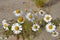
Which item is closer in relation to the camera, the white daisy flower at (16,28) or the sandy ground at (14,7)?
the white daisy flower at (16,28)

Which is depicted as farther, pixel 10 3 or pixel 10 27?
pixel 10 3

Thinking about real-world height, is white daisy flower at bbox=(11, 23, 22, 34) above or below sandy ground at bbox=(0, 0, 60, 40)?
above

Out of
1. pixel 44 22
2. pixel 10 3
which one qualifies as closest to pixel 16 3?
pixel 10 3

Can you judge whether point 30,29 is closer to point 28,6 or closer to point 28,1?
point 28,6

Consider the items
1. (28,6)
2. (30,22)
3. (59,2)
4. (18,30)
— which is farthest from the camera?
(59,2)

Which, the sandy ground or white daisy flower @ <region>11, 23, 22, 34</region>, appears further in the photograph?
the sandy ground

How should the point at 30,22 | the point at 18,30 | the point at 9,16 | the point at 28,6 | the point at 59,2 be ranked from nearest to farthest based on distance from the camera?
the point at 18,30 → the point at 30,22 → the point at 9,16 → the point at 28,6 → the point at 59,2

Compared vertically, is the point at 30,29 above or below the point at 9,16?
above

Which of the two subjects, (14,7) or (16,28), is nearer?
(16,28)

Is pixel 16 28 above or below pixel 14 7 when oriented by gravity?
above

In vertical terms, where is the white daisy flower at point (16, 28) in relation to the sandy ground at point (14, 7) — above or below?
above
